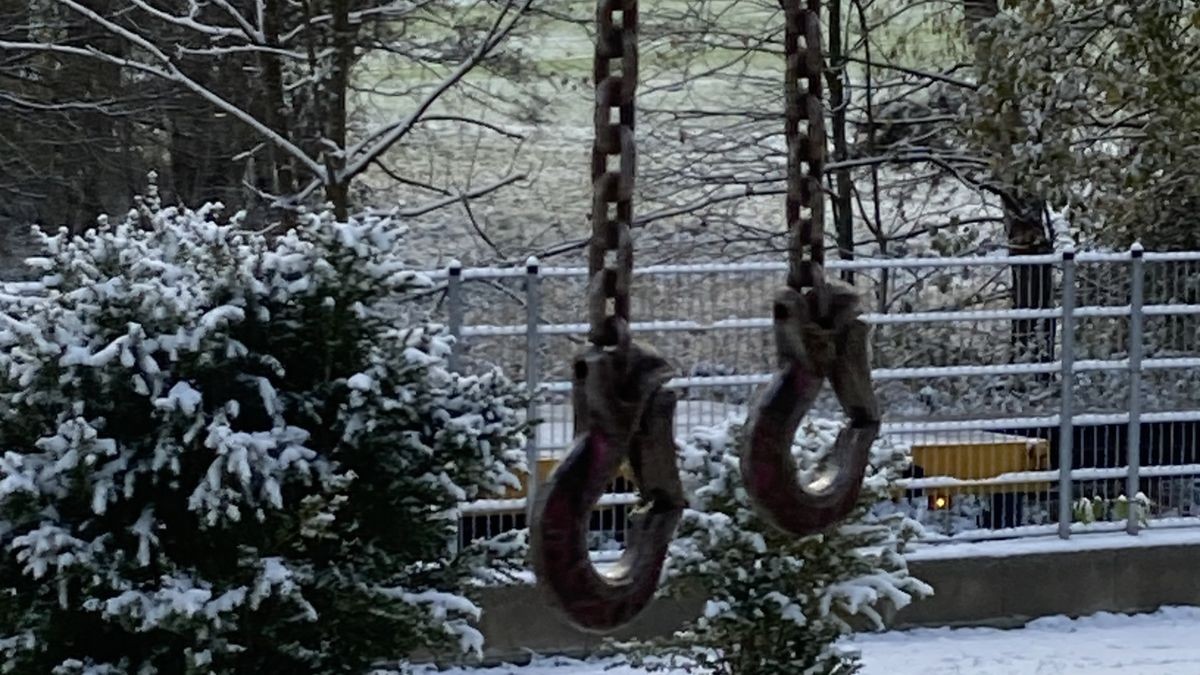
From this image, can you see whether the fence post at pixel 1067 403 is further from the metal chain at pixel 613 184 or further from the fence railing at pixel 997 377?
the metal chain at pixel 613 184

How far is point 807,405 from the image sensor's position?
233 cm

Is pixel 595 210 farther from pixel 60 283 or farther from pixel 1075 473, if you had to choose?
pixel 1075 473

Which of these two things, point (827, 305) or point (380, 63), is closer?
point (827, 305)

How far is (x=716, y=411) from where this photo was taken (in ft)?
25.8

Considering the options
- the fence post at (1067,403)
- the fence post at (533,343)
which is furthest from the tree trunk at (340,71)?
the fence post at (1067,403)

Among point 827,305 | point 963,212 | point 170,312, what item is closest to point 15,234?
point 963,212

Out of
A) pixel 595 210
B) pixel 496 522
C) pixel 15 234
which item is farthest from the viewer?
pixel 15 234

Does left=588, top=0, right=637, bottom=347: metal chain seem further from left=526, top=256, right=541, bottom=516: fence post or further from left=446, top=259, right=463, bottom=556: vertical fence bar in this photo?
left=526, top=256, right=541, bottom=516: fence post

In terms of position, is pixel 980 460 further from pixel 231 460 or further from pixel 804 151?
pixel 804 151

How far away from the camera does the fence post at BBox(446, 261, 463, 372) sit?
24.2 feet

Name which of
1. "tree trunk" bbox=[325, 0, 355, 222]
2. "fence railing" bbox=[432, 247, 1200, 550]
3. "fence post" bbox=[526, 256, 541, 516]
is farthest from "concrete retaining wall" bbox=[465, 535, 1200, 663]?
"tree trunk" bbox=[325, 0, 355, 222]

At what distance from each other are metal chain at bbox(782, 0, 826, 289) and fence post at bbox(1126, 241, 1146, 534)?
6328 millimetres

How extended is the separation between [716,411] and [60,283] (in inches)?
130

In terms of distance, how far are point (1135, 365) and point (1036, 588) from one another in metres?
1.06
